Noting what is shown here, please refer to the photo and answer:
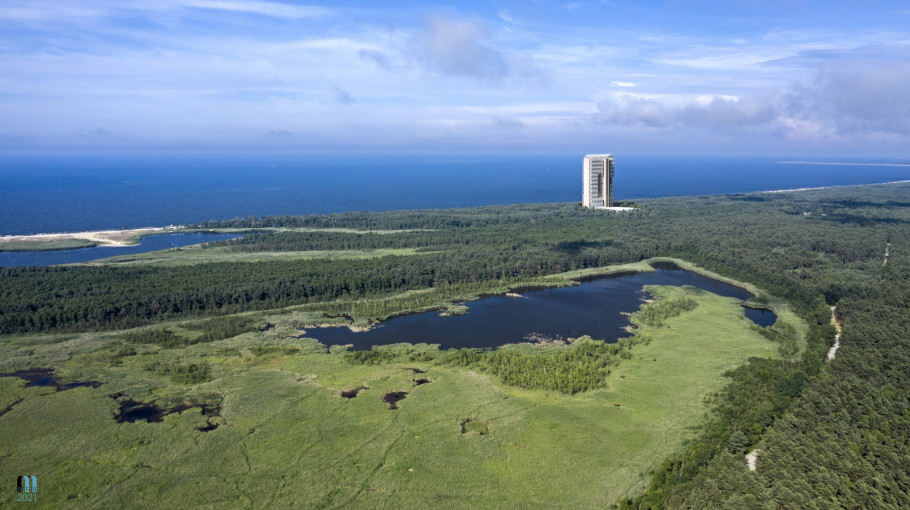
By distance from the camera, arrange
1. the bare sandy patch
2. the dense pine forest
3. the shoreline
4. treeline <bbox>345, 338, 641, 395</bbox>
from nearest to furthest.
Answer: the dense pine forest → treeline <bbox>345, 338, 641, 395</bbox> → the shoreline → the bare sandy patch

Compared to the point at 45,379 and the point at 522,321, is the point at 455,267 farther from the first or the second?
the point at 45,379

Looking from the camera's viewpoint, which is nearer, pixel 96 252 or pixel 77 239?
pixel 96 252

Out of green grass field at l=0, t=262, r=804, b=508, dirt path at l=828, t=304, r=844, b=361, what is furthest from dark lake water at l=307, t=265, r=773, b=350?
dirt path at l=828, t=304, r=844, b=361

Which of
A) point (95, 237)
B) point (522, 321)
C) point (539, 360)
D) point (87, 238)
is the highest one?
point (95, 237)

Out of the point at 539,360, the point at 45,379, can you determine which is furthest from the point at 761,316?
the point at 45,379

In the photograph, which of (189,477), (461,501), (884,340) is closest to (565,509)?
(461,501)

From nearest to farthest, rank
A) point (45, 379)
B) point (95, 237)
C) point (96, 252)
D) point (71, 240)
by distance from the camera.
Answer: point (45, 379) → point (96, 252) → point (71, 240) → point (95, 237)

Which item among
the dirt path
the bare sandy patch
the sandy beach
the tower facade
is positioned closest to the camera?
the dirt path

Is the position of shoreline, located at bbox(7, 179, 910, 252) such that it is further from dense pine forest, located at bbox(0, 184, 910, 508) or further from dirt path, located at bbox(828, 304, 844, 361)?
dirt path, located at bbox(828, 304, 844, 361)
